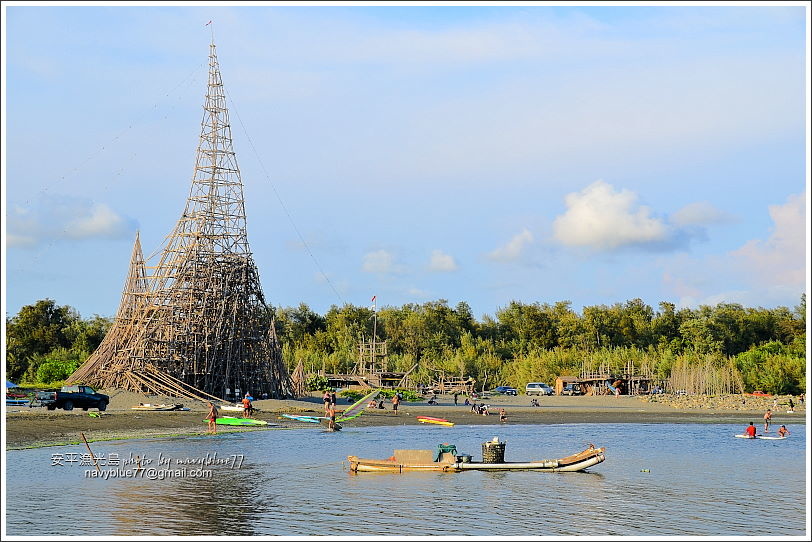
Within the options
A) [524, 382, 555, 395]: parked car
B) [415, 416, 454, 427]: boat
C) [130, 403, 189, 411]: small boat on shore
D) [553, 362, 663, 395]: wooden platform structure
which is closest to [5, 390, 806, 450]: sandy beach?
[415, 416, 454, 427]: boat

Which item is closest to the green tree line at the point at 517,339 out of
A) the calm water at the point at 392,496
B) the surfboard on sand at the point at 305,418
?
the surfboard on sand at the point at 305,418

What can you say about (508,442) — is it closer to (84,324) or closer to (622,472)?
(622,472)

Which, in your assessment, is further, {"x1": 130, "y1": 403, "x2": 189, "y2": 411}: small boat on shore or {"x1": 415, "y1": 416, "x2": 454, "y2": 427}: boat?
{"x1": 130, "y1": 403, "x2": 189, "y2": 411}: small boat on shore

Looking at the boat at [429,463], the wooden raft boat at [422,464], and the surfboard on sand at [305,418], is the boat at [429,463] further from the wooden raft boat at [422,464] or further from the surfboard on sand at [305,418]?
the surfboard on sand at [305,418]

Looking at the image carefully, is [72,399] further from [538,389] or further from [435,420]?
[538,389]

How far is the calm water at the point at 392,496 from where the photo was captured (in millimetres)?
22812

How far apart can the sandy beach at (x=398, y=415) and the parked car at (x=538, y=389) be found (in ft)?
20.7

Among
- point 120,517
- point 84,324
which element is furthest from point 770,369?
point 120,517

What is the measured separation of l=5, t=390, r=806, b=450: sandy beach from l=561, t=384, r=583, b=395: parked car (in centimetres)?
1014

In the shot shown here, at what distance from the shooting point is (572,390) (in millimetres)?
100562

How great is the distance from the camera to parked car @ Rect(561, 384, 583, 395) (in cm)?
9979

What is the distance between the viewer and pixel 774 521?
79.6ft

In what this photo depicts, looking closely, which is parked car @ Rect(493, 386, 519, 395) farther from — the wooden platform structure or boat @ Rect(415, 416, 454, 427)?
boat @ Rect(415, 416, 454, 427)

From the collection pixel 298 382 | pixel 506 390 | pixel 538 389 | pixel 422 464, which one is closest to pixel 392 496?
pixel 422 464
